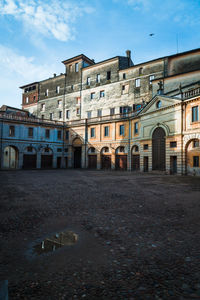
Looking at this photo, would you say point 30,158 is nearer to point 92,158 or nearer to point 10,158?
point 10,158

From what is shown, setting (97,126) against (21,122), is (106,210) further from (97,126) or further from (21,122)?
(21,122)

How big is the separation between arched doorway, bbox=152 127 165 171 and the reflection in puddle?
67.4 ft

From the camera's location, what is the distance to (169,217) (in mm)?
5441

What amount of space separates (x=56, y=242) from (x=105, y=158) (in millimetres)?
28332

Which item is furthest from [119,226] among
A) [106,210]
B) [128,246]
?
[106,210]

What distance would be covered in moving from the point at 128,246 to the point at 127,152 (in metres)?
25.9

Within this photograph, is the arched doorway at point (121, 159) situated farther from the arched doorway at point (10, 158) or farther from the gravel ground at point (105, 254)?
the gravel ground at point (105, 254)

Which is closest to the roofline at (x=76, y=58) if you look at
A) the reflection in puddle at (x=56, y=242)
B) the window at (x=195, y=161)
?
the window at (x=195, y=161)

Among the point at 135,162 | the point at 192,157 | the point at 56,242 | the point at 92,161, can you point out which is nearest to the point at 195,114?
the point at 192,157

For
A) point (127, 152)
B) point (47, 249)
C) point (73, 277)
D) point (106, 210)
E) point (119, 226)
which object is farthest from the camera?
point (127, 152)

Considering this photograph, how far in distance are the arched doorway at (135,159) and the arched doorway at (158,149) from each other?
3.78 m

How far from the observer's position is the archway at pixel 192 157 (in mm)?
18594

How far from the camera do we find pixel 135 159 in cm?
2809

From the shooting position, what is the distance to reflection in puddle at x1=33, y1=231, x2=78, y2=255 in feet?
11.6
